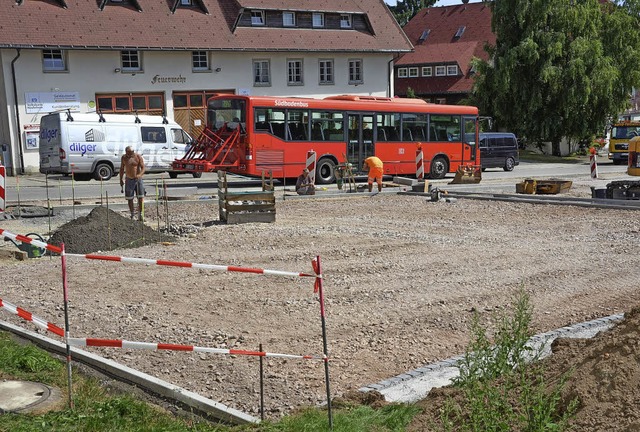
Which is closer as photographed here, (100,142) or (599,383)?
(599,383)

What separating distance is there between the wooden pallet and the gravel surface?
1.97ft

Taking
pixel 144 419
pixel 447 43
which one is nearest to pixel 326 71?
pixel 447 43

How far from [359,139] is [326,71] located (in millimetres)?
15734

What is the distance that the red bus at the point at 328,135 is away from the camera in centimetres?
2778

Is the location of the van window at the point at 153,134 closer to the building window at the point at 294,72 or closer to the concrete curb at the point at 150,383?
the building window at the point at 294,72

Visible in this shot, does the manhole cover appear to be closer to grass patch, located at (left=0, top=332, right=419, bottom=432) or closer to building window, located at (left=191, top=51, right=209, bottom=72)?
grass patch, located at (left=0, top=332, right=419, bottom=432)

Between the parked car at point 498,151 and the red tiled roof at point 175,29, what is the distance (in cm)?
992

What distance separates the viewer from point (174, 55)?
131ft

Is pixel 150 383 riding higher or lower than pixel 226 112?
lower

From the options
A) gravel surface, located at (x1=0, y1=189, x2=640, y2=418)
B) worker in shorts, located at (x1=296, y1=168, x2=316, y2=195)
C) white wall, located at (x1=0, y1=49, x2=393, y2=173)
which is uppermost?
white wall, located at (x1=0, y1=49, x2=393, y2=173)

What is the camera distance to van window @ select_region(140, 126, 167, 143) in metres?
32.2

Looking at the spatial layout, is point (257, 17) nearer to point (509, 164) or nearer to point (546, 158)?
point (509, 164)

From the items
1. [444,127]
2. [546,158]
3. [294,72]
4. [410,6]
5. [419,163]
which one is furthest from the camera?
[410,6]

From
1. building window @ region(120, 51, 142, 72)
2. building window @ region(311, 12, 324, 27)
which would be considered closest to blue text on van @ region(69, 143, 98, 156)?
building window @ region(120, 51, 142, 72)
